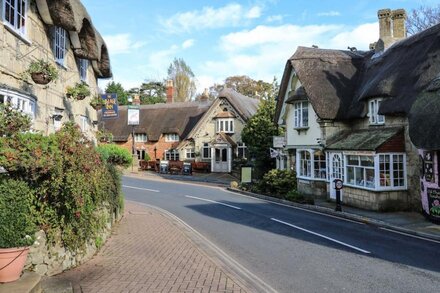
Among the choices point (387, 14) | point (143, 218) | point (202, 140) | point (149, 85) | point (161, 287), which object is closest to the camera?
point (161, 287)

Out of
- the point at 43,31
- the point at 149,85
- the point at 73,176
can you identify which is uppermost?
the point at 149,85

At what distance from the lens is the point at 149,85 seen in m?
85.4

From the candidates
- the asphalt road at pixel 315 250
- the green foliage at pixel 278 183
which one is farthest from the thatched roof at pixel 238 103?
the asphalt road at pixel 315 250

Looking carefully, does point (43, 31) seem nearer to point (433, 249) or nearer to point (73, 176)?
point (73, 176)

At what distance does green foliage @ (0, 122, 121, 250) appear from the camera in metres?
7.15

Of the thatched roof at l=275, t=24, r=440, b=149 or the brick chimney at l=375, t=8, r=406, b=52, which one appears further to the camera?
the brick chimney at l=375, t=8, r=406, b=52

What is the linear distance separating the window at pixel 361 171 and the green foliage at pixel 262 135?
1384 centimetres

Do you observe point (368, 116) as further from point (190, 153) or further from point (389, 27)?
point (190, 153)

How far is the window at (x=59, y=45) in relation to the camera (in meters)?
14.1

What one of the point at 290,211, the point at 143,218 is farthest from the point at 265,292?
the point at 290,211

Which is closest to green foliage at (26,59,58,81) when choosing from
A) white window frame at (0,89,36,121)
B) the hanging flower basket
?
white window frame at (0,89,36,121)

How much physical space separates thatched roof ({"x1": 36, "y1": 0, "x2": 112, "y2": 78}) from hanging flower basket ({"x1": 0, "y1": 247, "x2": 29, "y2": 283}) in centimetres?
829

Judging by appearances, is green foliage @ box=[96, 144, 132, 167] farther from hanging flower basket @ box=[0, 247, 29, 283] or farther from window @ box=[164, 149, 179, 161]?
window @ box=[164, 149, 179, 161]

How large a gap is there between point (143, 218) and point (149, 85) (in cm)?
7270
